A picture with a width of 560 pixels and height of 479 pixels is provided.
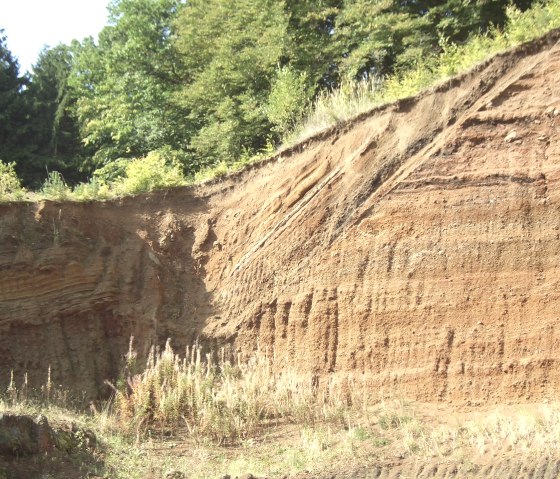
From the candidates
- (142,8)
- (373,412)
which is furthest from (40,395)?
(142,8)

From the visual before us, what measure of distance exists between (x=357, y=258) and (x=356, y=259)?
0.03 m

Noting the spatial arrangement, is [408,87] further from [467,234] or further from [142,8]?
[142,8]

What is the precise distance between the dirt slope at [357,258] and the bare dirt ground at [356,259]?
3 centimetres

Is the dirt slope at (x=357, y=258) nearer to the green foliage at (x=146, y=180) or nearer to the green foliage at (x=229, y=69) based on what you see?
the green foliage at (x=146, y=180)

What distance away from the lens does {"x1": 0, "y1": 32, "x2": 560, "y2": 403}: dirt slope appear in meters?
12.2

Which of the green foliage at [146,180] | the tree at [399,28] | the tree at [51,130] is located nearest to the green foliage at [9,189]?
the green foliage at [146,180]

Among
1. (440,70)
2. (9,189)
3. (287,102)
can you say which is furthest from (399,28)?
(9,189)

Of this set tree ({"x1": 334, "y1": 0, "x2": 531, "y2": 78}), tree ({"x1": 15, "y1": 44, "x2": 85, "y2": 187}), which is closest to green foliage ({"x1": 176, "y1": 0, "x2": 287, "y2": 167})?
tree ({"x1": 334, "y1": 0, "x2": 531, "y2": 78})

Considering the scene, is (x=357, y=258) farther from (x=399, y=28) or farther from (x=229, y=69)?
(x=229, y=69)

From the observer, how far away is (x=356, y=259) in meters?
13.5

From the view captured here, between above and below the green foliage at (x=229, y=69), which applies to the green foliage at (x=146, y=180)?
below

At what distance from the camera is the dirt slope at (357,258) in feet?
40.1

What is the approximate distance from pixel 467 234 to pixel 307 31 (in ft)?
33.6

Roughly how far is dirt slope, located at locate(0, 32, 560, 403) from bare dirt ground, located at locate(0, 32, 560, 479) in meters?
0.03
